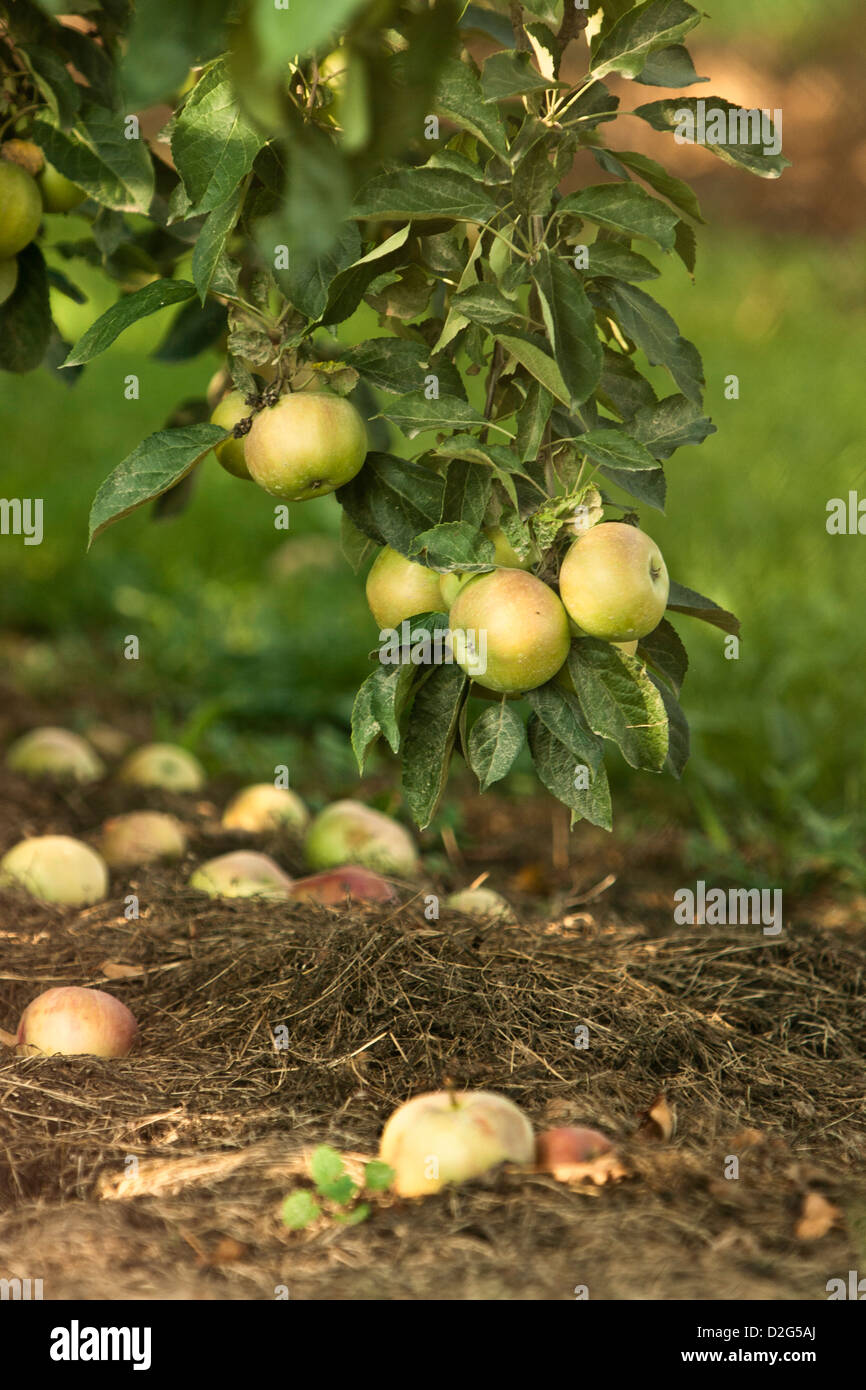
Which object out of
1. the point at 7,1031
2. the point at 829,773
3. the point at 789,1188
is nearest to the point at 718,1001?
the point at 789,1188

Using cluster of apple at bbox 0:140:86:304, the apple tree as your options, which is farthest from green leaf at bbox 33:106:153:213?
the apple tree

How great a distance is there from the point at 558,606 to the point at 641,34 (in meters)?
0.60

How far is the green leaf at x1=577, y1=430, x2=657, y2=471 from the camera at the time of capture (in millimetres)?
1332

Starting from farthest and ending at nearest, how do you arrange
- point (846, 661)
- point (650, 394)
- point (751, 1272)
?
point (846, 661) < point (650, 394) < point (751, 1272)

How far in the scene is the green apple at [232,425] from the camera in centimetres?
150

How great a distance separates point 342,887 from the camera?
2.10m

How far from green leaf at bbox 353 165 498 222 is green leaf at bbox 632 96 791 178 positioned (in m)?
0.21

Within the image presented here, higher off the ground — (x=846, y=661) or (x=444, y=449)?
(x=846, y=661)

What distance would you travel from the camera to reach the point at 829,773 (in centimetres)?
310

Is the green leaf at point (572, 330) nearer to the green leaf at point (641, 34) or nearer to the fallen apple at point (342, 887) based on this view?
the green leaf at point (641, 34)

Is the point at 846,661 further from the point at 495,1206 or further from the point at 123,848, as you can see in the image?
the point at 495,1206

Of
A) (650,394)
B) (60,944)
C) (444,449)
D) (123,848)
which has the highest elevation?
(650,394)

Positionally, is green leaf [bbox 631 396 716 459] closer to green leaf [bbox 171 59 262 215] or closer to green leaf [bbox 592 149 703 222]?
green leaf [bbox 592 149 703 222]

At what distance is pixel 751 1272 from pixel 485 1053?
19.5 inches
